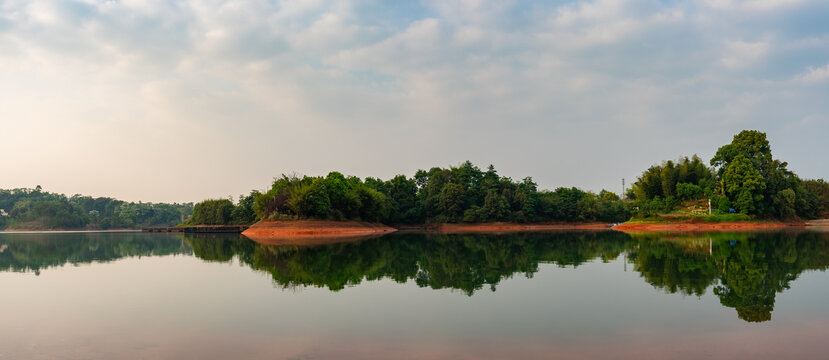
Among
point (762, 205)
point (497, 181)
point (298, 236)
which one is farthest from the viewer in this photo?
point (497, 181)

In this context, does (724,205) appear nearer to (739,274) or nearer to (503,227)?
(503,227)

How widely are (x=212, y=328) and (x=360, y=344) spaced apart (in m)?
3.54

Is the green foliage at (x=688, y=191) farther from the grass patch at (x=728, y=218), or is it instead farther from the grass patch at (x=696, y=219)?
the grass patch at (x=728, y=218)

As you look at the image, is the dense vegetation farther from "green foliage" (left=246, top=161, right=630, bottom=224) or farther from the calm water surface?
the calm water surface

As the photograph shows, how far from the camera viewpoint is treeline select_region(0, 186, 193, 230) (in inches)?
5000

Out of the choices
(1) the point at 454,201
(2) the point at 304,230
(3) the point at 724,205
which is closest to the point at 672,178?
(3) the point at 724,205

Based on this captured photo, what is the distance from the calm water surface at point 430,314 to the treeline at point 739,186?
5745 cm

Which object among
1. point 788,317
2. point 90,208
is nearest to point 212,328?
point 788,317

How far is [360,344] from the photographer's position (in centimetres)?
775

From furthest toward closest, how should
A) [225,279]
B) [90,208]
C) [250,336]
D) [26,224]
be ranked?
[90,208] < [26,224] < [225,279] < [250,336]

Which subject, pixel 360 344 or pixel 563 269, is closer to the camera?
pixel 360 344

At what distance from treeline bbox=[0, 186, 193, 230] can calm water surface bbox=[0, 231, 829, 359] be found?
13989cm

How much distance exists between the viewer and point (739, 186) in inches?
2630

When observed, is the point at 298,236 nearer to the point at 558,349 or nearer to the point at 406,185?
the point at 406,185
